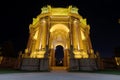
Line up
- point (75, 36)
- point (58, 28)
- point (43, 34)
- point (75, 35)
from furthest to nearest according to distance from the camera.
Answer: point (58, 28)
point (75, 35)
point (75, 36)
point (43, 34)

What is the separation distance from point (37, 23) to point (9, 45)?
1299 cm

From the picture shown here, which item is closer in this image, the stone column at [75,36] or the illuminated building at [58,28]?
the illuminated building at [58,28]

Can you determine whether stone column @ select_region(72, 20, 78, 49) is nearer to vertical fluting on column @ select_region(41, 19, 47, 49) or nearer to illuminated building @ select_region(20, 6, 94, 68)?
illuminated building @ select_region(20, 6, 94, 68)

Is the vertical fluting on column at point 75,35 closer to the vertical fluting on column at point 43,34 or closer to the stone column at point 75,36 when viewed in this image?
the stone column at point 75,36

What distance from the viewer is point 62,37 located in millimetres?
43938

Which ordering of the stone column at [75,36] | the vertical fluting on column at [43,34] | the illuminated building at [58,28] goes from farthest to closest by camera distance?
the stone column at [75,36]
the illuminated building at [58,28]
the vertical fluting on column at [43,34]

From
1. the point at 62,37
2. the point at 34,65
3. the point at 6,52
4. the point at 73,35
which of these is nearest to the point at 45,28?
the point at 73,35

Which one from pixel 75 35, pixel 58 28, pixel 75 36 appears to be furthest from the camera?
pixel 58 28

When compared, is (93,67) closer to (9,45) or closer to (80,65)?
(80,65)

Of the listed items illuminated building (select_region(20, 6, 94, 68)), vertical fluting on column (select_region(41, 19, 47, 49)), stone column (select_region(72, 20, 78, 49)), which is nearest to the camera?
vertical fluting on column (select_region(41, 19, 47, 49))

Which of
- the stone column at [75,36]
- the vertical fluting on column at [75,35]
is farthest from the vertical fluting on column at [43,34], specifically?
the vertical fluting on column at [75,35]

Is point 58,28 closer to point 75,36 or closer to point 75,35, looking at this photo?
point 75,35

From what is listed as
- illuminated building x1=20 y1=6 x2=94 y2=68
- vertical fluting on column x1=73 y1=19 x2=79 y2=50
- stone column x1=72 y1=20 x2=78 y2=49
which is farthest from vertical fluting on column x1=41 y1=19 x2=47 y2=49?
vertical fluting on column x1=73 y1=19 x2=79 y2=50

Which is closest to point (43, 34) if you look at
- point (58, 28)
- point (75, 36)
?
point (58, 28)
